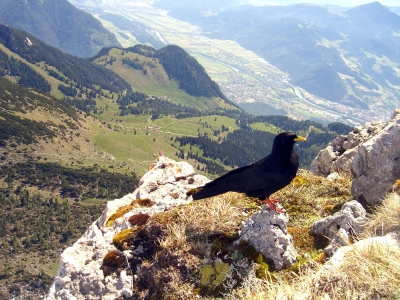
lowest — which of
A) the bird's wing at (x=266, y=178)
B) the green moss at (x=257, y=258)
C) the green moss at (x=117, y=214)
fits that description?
the green moss at (x=117, y=214)

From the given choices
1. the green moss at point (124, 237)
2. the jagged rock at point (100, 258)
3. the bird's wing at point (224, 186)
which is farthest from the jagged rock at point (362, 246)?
the green moss at point (124, 237)

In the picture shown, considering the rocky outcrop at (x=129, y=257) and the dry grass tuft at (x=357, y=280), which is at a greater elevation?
the dry grass tuft at (x=357, y=280)

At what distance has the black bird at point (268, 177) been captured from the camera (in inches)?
353

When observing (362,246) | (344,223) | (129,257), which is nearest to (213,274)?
(129,257)

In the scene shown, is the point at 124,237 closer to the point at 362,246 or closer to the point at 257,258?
the point at 257,258

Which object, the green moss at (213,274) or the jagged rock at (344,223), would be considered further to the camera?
the jagged rock at (344,223)

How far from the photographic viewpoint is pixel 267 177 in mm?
9000

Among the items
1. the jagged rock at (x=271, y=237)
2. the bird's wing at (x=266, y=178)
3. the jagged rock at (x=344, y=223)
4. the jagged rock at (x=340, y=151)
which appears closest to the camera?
the jagged rock at (x=271, y=237)

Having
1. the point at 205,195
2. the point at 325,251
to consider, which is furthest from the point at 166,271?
the point at 325,251

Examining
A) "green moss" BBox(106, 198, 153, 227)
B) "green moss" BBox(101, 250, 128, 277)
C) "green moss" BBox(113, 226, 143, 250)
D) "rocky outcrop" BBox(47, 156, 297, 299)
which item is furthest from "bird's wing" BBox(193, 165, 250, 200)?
"green moss" BBox(106, 198, 153, 227)

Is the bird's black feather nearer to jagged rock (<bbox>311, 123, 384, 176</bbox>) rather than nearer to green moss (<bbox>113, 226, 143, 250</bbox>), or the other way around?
green moss (<bbox>113, 226, 143, 250</bbox>)

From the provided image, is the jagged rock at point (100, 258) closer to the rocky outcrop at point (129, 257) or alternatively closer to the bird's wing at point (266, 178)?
the rocky outcrop at point (129, 257)

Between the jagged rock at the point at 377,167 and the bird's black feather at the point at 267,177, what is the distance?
3685 mm

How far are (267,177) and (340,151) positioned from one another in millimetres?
19235
